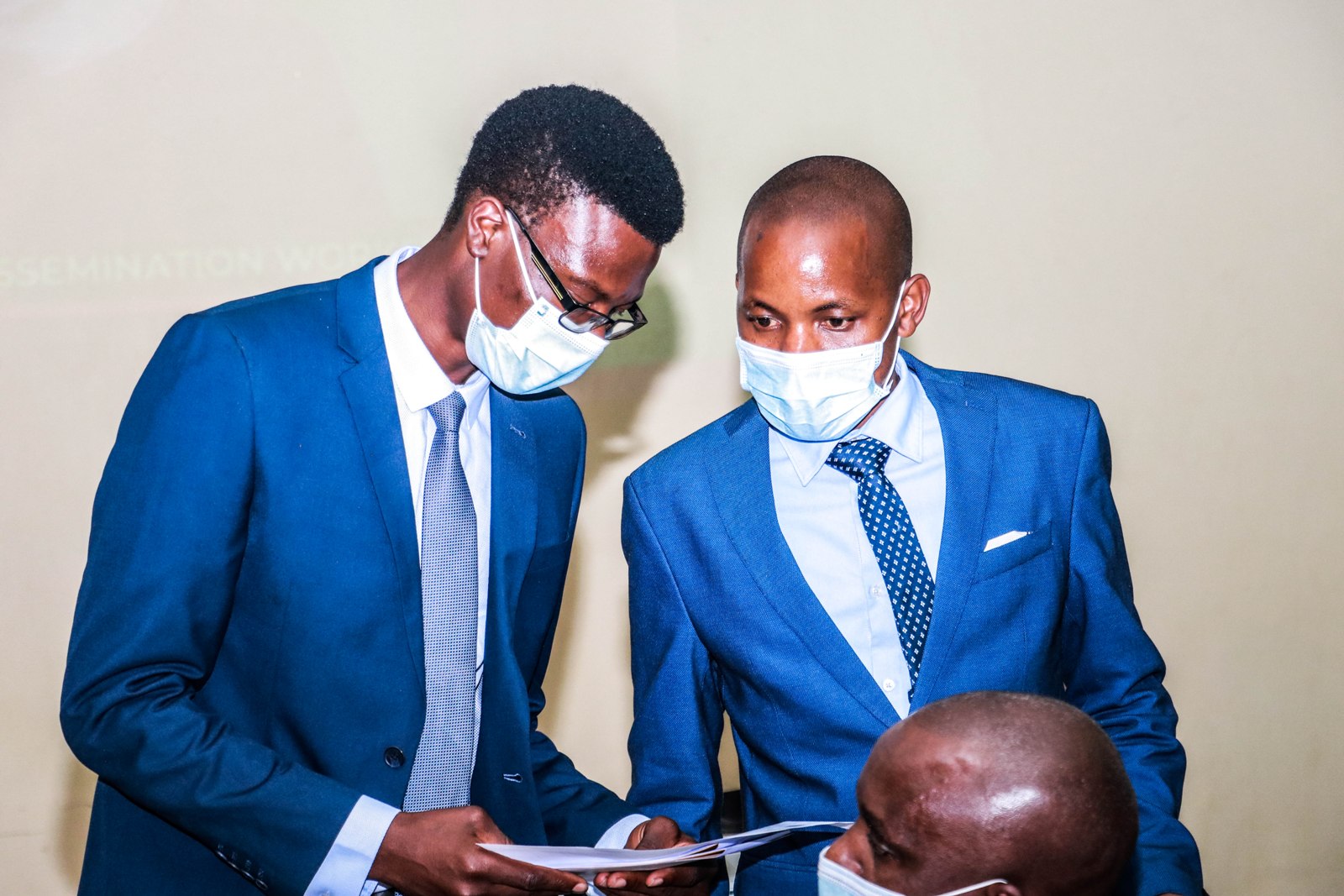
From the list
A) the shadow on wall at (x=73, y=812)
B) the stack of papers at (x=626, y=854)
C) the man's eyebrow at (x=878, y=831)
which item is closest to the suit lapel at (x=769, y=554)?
the stack of papers at (x=626, y=854)

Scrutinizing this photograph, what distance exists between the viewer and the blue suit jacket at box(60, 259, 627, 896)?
1.68 metres

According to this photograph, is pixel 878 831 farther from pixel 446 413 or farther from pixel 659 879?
pixel 446 413

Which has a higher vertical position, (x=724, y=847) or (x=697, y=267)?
(x=697, y=267)

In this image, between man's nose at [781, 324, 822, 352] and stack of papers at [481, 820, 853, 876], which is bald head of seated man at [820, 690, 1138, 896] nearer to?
stack of papers at [481, 820, 853, 876]

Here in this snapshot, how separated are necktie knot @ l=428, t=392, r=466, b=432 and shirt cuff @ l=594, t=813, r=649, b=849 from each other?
0.68m

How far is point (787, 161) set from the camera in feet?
12.2

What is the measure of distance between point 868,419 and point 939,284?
2.02 metres

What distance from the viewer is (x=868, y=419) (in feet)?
6.68

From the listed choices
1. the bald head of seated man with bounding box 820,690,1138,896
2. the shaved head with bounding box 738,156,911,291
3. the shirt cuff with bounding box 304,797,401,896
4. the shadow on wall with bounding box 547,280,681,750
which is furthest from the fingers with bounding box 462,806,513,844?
the shadow on wall with bounding box 547,280,681,750

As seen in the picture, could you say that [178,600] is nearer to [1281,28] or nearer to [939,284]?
[939,284]

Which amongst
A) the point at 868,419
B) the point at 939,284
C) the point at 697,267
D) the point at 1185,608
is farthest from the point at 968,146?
the point at 868,419

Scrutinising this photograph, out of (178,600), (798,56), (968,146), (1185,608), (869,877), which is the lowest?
(1185,608)

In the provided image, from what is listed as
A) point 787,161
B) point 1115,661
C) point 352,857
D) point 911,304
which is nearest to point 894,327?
point 911,304

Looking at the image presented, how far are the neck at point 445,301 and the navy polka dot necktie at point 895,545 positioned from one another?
624 millimetres
